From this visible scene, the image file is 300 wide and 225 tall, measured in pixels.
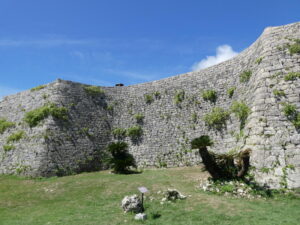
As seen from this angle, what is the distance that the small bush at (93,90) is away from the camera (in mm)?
24500

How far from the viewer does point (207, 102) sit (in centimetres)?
1983

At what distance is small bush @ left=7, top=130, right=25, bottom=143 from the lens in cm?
2114

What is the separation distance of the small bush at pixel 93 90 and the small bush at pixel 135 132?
5334 millimetres

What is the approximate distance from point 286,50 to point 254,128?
213 inches

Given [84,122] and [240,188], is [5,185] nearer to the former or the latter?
[84,122]

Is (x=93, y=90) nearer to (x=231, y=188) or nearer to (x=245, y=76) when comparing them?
(x=245, y=76)

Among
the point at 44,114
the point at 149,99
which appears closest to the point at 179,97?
the point at 149,99

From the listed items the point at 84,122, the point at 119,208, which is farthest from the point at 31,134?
the point at 119,208

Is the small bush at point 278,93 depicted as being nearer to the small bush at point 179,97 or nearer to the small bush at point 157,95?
the small bush at point 179,97

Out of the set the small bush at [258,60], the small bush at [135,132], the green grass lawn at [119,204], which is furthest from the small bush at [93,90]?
the small bush at [258,60]

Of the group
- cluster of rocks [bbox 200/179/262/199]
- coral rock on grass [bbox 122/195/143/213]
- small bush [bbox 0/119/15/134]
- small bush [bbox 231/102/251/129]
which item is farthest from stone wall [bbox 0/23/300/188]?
coral rock on grass [bbox 122/195/143/213]

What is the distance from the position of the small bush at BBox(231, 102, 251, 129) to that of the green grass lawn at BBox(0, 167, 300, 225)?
416cm

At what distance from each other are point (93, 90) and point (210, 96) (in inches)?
455

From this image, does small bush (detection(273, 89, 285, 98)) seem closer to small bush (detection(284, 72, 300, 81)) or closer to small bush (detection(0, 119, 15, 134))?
small bush (detection(284, 72, 300, 81))
